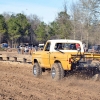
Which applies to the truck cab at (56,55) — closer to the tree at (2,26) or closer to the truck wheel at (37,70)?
the truck wheel at (37,70)

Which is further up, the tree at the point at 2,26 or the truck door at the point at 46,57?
the tree at the point at 2,26

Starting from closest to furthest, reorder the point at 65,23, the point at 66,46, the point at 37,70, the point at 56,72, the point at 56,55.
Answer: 1. the point at 56,72
2. the point at 56,55
3. the point at 66,46
4. the point at 37,70
5. the point at 65,23

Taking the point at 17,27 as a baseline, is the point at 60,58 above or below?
below

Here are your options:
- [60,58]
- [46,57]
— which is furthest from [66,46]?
[60,58]

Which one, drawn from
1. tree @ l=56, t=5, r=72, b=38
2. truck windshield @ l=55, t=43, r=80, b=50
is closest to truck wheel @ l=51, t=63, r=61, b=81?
truck windshield @ l=55, t=43, r=80, b=50

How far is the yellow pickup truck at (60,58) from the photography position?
12.4 meters

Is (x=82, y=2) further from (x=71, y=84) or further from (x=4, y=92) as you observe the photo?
(x=4, y=92)

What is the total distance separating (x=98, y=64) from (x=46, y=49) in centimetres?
250

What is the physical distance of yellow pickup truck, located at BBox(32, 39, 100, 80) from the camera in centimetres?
1238

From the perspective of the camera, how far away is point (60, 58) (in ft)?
41.2

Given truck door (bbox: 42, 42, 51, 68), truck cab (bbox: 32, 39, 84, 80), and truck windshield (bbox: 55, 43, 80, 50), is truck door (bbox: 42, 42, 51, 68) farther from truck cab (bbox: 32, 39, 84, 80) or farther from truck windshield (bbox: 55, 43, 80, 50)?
truck windshield (bbox: 55, 43, 80, 50)

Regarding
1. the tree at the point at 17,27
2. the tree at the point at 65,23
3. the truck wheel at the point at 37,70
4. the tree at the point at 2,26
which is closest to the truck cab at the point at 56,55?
the truck wheel at the point at 37,70

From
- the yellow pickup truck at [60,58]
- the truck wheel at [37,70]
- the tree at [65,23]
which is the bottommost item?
the truck wheel at [37,70]

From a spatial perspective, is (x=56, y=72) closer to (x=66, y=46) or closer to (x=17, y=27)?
(x=66, y=46)
